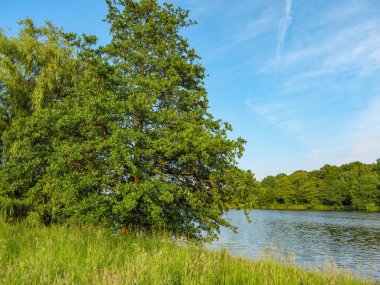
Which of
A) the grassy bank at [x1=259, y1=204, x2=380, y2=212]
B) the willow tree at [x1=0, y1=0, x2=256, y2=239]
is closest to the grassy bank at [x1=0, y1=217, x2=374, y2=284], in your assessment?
the willow tree at [x1=0, y1=0, x2=256, y2=239]

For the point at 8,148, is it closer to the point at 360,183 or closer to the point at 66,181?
the point at 66,181

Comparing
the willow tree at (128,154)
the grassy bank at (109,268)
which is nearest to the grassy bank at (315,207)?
the willow tree at (128,154)

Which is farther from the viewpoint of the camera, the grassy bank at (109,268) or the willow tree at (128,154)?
the willow tree at (128,154)

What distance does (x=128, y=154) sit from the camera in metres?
13.8

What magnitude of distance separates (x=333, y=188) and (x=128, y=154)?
5105 inches

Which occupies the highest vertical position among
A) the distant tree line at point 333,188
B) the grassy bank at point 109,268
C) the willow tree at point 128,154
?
the distant tree line at point 333,188

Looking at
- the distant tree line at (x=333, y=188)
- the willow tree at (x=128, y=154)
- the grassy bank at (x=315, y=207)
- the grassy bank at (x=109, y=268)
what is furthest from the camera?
the distant tree line at (x=333, y=188)

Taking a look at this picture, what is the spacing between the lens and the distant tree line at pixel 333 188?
11538 centimetres

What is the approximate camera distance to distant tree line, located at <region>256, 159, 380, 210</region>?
115375 millimetres

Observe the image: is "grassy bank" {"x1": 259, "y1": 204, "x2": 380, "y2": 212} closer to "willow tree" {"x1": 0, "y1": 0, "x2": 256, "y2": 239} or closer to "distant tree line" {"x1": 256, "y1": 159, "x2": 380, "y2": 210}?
"distant tree line" {"x1": 256, "y1": 159, "x2": 380, "y2": 210}

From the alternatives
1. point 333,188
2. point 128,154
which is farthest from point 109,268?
point 333,188

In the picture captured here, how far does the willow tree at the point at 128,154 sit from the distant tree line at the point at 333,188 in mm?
95229

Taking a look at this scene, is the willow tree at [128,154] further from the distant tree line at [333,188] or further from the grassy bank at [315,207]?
the grassy bank at [315,207]

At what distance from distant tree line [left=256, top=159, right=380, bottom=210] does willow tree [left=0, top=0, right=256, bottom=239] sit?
9523 cm
